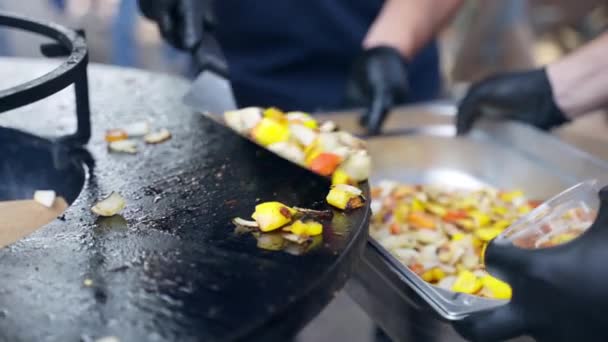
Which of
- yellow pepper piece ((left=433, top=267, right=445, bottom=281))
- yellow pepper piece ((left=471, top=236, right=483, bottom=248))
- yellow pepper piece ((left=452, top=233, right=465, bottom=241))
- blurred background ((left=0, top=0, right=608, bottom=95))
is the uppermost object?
yellow pepper piece ((left=433, top=267, right=445, bottom=281))

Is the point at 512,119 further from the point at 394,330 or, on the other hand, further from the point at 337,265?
the point at 337,265

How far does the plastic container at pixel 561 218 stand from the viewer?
829 mm

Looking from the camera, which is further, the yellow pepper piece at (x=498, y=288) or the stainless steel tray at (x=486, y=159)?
the stainless steel tray at (x=486, y=159)

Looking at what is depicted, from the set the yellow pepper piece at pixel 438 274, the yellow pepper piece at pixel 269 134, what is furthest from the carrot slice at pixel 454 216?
the yellow pepper piece at pixel 269 134

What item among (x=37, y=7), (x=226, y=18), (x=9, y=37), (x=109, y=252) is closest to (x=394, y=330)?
(x=109, y=252)

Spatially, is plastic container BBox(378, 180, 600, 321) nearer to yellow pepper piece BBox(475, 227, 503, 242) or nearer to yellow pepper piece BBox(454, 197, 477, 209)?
yellow pepper piece BBox(475, 227, 503, 242)

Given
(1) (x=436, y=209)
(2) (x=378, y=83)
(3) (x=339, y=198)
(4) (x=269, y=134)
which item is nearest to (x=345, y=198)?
(3) (x=339, y=198)

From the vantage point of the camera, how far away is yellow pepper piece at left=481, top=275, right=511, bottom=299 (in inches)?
33.7

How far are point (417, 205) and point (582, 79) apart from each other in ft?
1.70

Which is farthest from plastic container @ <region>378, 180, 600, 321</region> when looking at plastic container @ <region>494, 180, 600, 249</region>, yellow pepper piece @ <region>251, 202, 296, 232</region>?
yellow pepper piece @ <region>251, 202, 296, 232</region>

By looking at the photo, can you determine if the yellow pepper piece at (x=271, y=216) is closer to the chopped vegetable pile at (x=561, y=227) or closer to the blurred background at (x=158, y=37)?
the chopped vegetable pile at (x=561, y=227)

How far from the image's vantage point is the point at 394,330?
93cm

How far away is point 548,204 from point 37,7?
3.38m

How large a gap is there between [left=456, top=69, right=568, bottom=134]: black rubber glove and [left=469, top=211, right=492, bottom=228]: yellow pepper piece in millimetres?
353
